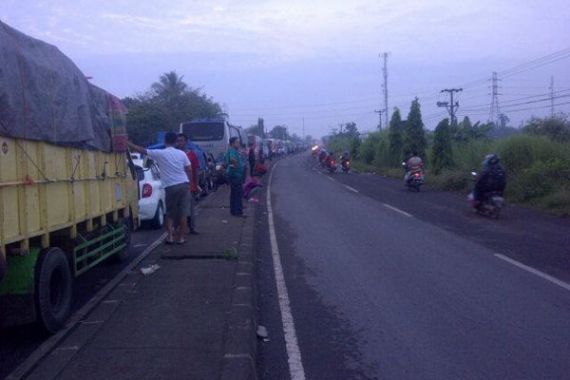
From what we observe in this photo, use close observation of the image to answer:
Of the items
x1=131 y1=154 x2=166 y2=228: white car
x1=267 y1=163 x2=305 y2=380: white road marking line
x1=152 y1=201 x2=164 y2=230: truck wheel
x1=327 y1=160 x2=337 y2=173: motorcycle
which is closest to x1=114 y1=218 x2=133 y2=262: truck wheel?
x1=267 y1=163 x2=305 y2=380: white road marking line

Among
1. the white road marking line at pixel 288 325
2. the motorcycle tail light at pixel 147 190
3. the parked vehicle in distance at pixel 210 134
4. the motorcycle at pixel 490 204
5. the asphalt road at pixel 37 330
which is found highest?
the parked vehicle in distance at pixel 210 134

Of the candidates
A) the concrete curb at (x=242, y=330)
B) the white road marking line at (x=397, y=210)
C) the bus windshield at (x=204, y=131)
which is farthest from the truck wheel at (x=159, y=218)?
the bus windshield at (x=204, y=131)

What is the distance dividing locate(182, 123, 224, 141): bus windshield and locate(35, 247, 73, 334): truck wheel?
89.2 ft

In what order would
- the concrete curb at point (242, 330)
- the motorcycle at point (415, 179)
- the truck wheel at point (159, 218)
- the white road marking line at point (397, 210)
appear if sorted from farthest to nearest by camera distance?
the motorcycle at point (415, 179)
the white road marking line at point (397, 210)
the truck wheel at point (159, 218)
the concrete curb at point (242, 330)

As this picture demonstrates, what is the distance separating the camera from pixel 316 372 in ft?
21.0

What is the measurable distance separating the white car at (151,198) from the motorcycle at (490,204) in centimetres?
832

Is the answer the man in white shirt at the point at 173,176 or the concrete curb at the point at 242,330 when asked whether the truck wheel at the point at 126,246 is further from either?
the concrete curb at the point at 242,330

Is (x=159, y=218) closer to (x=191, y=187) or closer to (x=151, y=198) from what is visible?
(x=151, y=198)

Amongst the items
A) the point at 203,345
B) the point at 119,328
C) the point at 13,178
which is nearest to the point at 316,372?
the point at 203,345

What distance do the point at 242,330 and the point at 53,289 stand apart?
2081 millimetres

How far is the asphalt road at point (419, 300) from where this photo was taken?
21.8 feet

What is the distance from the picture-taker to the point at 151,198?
51.9 ft

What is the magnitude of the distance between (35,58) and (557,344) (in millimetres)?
5961

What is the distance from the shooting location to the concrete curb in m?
6.04
